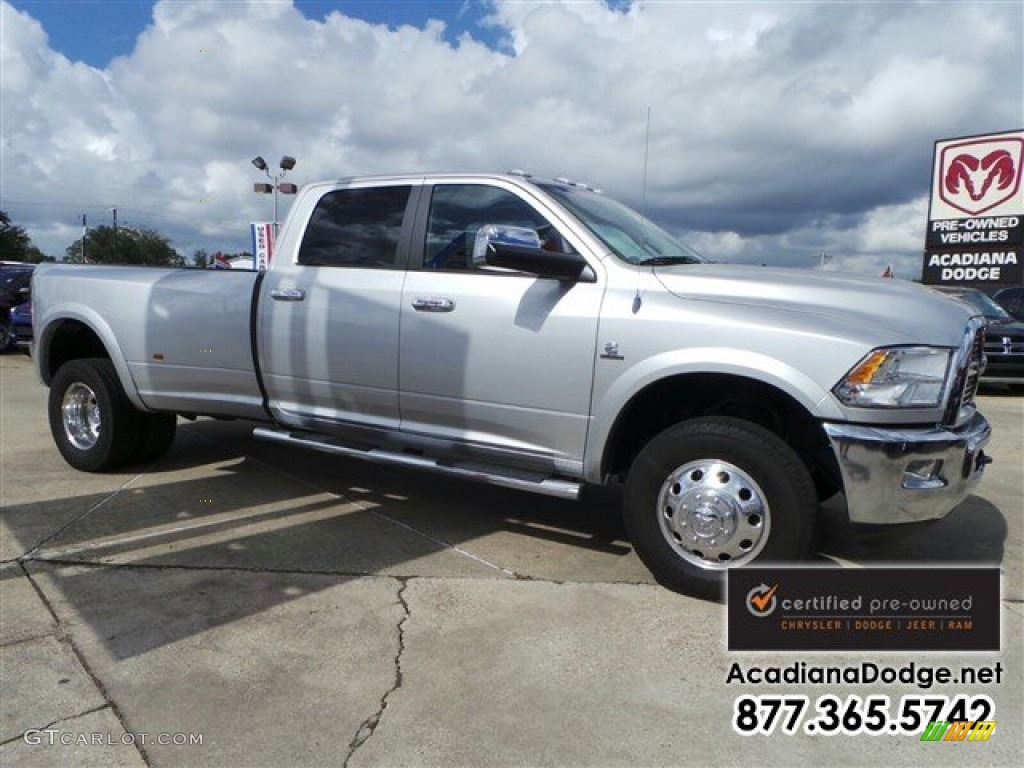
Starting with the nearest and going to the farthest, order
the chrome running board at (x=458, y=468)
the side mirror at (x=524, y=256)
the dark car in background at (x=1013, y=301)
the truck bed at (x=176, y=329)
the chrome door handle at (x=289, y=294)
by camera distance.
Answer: the side mirror at (x=524, y=256) < the chrome running board at (x=458, y=468) < the chrome door handle at (x=289, y=294) < the truck bed at (x=176, y=329) < the dark car in background at (x=1013, y=301)

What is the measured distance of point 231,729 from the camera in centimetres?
246

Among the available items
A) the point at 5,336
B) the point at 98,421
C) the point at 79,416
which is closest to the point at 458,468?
the point at 98,421

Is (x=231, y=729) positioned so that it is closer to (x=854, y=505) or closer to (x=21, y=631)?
(x=21, y=631)

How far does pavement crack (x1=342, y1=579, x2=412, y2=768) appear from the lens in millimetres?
2397

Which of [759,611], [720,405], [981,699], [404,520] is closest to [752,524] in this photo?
[759,611]

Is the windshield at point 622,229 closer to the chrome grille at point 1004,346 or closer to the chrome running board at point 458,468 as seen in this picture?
the chrome running board at point 458,468

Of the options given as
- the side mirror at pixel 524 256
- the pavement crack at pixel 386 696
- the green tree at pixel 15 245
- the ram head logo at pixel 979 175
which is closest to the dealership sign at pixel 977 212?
the ram head logo at pixel 979 175

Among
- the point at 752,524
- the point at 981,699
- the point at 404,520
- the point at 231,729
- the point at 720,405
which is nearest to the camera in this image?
the point at 231,729

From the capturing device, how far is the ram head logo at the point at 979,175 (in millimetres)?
18172

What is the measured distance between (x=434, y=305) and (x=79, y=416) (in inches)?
128

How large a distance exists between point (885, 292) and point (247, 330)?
11.6 feet

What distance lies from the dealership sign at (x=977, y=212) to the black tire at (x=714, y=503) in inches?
751

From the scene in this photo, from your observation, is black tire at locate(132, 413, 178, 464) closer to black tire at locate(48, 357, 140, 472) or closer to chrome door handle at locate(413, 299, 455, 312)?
black tire at locate(48, 357, 140, 472)

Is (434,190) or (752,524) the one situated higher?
(434,190)
